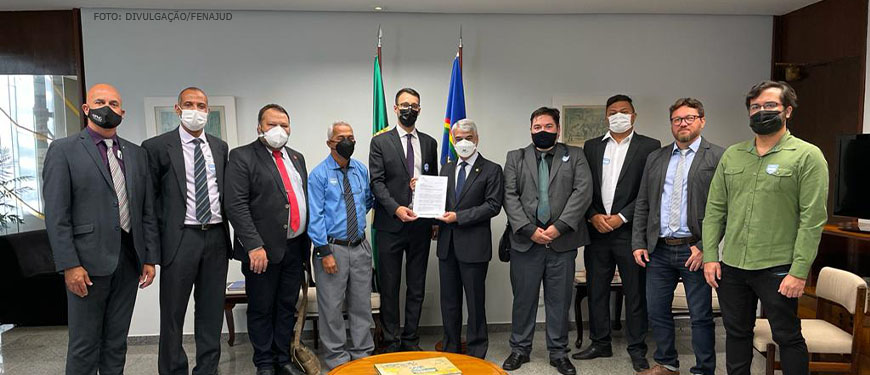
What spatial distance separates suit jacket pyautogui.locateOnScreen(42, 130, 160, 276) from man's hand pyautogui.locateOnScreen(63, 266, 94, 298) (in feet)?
0.10

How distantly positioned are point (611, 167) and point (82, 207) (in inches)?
124

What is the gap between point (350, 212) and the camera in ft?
11.3

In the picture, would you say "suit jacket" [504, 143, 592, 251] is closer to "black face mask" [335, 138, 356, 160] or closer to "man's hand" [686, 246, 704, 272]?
"man's hand" [686, 246, 704, 272]

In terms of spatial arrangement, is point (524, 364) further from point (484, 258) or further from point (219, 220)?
point (219, 220)

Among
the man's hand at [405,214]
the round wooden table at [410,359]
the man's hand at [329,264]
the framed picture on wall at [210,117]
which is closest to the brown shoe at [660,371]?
the round wooden table at [410,359]

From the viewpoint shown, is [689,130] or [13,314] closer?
[689,130]

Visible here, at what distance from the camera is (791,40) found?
4.54 metres

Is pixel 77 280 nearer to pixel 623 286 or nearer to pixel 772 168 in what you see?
pixel 623 286

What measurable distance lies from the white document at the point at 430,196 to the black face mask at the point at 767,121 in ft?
5.90

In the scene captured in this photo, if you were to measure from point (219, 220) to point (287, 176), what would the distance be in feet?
1.56

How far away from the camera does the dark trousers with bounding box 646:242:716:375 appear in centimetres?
328

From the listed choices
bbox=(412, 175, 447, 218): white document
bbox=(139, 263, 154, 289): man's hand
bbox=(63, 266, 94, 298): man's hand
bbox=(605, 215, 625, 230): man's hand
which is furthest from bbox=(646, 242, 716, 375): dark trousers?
bbox=(63, 266, 94, 298): man's hand

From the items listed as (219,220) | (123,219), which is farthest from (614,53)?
(123,219)

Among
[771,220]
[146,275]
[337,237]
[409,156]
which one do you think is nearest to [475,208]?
[409,156]
